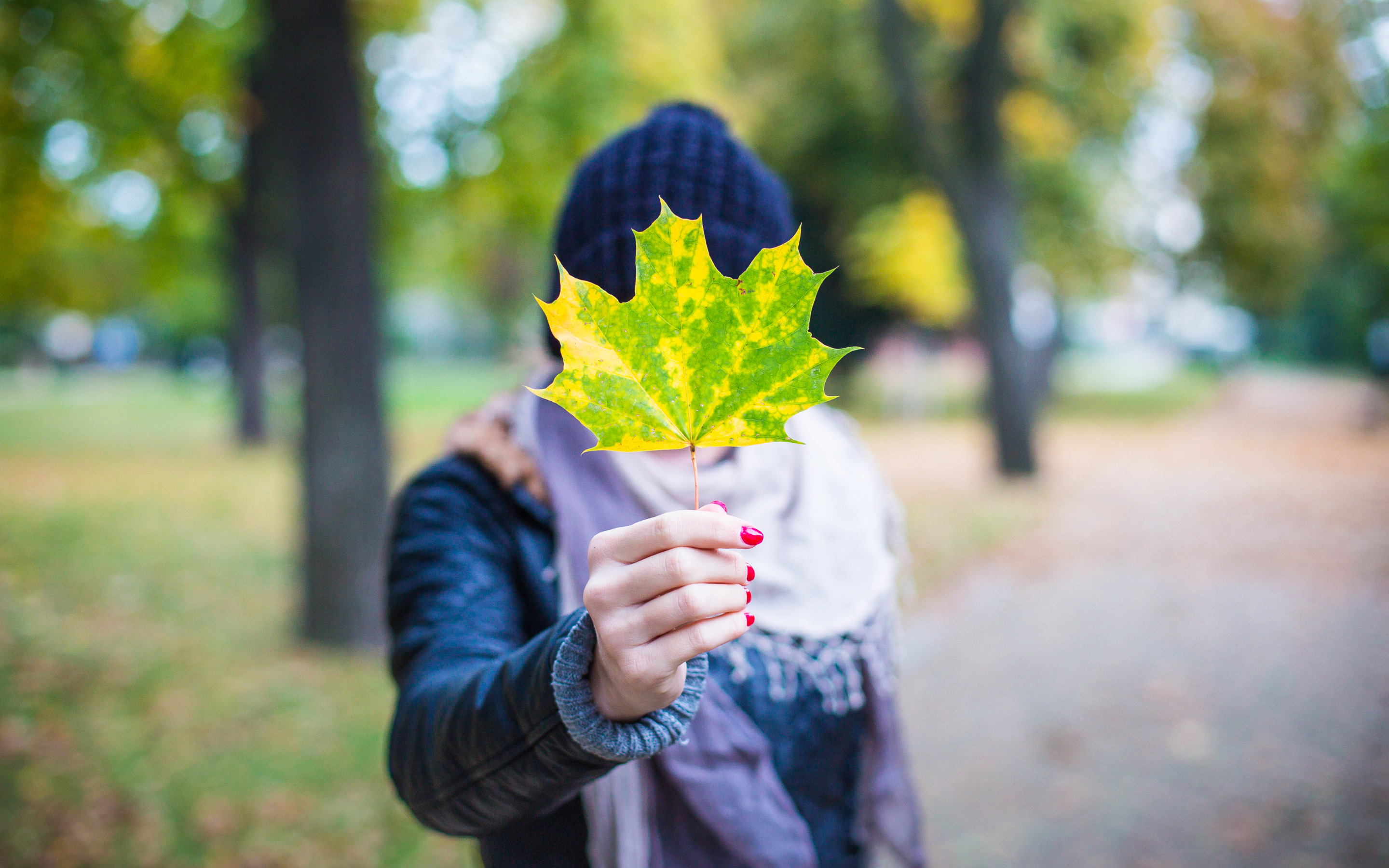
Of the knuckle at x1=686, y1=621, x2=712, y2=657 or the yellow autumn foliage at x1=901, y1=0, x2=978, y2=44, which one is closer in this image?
the knuckle at x1=686, y1=621, x2=712, y2=657

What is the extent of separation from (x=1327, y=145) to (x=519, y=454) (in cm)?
2316

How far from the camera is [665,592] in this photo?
789 mm

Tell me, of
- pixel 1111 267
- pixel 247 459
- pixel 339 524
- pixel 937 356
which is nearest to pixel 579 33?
pixel 339 524

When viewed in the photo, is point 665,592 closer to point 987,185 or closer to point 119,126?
point 987,185

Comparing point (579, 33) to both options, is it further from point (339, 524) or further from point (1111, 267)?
point (1111, 267)

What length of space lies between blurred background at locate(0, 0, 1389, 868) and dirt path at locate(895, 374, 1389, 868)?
0.10 feet

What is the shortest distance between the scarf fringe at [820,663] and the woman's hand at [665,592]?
0.60 m

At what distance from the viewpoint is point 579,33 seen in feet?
33.3

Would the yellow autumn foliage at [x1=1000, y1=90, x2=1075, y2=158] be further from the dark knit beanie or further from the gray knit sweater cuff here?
the gray knit sweater cuff

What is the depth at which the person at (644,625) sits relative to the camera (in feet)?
2.74

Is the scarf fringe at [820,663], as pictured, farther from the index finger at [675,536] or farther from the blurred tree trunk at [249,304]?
the blurred tree trunk at [249,304]

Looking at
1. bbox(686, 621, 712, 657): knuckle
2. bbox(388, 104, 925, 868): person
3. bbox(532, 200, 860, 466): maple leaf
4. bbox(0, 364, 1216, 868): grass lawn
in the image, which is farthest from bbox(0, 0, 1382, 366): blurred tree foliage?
bbox(686, 621, 712, 657): knuckle

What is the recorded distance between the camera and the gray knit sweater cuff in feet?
2.81

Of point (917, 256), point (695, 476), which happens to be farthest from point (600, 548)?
point (917, 256)
